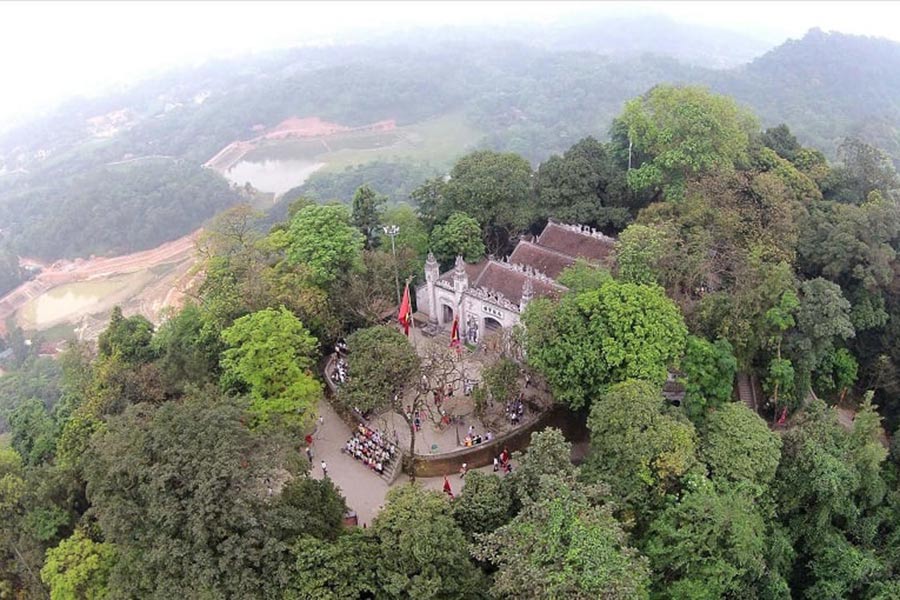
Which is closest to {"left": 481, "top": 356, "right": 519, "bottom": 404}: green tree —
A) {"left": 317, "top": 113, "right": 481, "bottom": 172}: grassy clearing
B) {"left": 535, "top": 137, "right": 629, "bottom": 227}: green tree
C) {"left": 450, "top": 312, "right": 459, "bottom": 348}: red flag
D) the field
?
{"left": 450, "top": 312, "right": 459, "bottom": 348}: red flag

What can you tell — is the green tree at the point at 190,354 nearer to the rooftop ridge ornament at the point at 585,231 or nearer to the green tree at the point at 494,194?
the green tree at the point at 494,194

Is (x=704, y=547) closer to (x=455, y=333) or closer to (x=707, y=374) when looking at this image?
(x=707, y=374)

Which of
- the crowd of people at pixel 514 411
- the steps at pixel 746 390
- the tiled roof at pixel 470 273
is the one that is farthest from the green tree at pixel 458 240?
the steps at pixel 746 390

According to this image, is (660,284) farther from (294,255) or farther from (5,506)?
(5,506)

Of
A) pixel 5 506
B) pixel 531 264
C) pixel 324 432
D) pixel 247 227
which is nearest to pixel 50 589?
pixel 5 506

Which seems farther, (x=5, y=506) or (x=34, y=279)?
(x=34, y=279)

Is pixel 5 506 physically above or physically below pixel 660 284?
below
